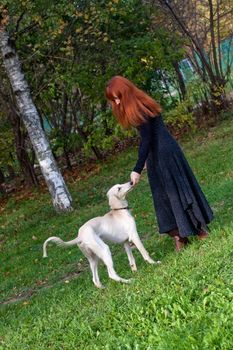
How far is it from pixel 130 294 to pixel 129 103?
6.93 feet

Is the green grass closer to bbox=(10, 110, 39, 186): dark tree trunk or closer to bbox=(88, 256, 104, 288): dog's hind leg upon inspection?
bbox=(88, 256, 104, 288): dog's hind leg

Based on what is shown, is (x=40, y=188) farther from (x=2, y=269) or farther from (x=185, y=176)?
(x=185, y=176)

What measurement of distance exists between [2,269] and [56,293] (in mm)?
3668

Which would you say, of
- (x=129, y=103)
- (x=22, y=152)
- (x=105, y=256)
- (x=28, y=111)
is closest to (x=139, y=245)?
(x=105, y=256)

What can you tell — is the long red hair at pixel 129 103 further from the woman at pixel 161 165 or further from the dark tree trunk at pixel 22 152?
the dark tree trunk at pixel 22 152

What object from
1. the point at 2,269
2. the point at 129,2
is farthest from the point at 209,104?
the point at 2,269

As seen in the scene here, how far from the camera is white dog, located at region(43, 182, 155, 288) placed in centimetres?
686

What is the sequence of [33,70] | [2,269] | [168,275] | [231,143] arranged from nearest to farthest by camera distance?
[168,275], [2,269], [231,143], [33,70]

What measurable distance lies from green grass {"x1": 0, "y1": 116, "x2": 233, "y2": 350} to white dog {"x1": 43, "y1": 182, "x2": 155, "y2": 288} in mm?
232

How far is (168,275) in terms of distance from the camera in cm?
597

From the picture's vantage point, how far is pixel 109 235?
7.15 m

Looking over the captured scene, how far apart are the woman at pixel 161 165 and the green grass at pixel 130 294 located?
0.33 metres

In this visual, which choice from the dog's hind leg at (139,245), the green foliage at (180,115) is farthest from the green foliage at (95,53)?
the dog's hind leg at (139,245)

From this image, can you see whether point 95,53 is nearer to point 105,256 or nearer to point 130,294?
point 105,256
